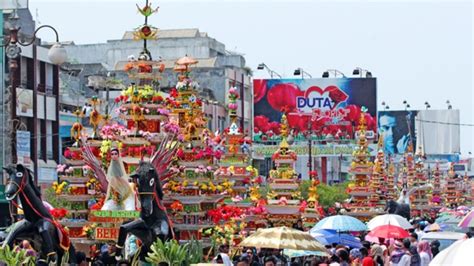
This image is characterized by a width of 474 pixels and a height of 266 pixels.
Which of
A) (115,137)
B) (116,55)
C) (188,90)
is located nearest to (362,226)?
(115,137)

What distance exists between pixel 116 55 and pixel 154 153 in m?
53.6

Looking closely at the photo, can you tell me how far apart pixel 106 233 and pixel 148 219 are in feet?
12.3

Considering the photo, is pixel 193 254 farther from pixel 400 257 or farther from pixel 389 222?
pixel 389 222

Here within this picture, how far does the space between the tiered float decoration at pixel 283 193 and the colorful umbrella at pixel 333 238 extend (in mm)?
7165

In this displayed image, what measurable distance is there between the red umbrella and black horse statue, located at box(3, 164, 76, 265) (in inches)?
277

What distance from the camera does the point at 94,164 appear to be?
1009 inches

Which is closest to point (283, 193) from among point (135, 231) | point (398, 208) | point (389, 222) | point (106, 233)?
point (398, 208)

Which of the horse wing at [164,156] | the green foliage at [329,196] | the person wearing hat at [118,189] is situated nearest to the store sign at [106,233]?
the person wearing hat at [118,189]

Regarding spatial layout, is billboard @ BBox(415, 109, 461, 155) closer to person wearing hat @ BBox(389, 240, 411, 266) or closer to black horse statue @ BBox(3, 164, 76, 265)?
person wearing hat @ BBox(389, 240, 411, 266)

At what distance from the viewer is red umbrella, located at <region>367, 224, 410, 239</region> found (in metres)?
23.9

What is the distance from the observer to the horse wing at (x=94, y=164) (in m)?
25.3

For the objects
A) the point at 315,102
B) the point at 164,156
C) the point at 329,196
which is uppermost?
the point at 315,102

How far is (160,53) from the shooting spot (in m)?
79.5

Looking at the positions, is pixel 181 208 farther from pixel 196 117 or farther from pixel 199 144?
pixel 196 117
